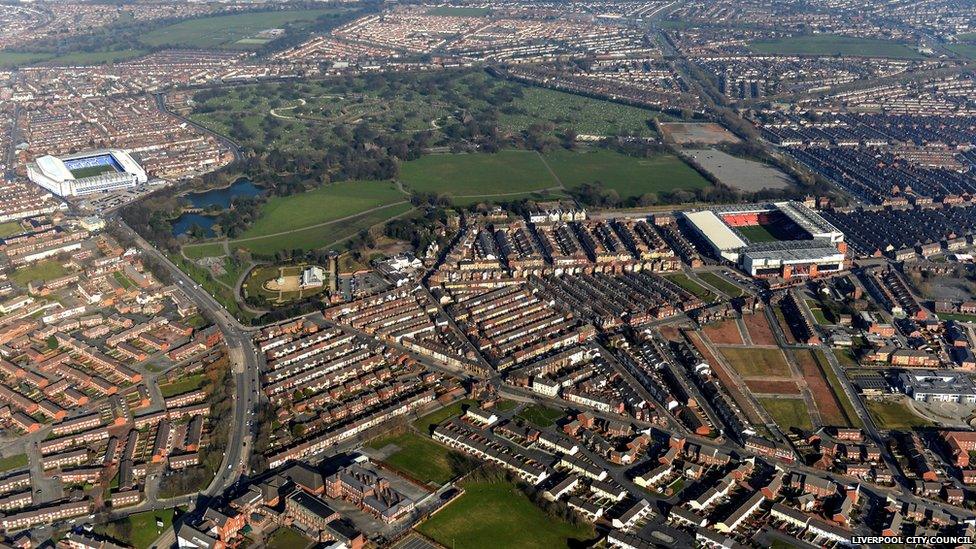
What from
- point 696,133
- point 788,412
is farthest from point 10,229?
point 696,133

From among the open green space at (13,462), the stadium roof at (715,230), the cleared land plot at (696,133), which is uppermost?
the stadium roof at (715,230)

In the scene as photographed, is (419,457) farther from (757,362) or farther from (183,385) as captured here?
(757,362)

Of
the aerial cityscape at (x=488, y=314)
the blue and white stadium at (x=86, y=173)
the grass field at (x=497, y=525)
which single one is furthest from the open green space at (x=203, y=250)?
the grass field at (x=497, y=525)

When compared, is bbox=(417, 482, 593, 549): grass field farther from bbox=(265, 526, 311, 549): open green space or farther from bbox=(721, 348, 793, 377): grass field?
bbox=(721, 348, 793, 377): grass field

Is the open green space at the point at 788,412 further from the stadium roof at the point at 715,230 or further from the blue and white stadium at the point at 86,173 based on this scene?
the blue and white stadium at the point at 86,173

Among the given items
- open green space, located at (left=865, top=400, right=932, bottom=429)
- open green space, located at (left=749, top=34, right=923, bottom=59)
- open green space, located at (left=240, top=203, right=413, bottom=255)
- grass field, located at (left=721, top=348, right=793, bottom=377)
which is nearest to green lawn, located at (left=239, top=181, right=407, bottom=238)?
open green space, located at (left=240, top=203, right=413, bottom=255)

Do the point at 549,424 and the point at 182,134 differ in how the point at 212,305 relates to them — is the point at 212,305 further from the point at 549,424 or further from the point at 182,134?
the point at 182,134
